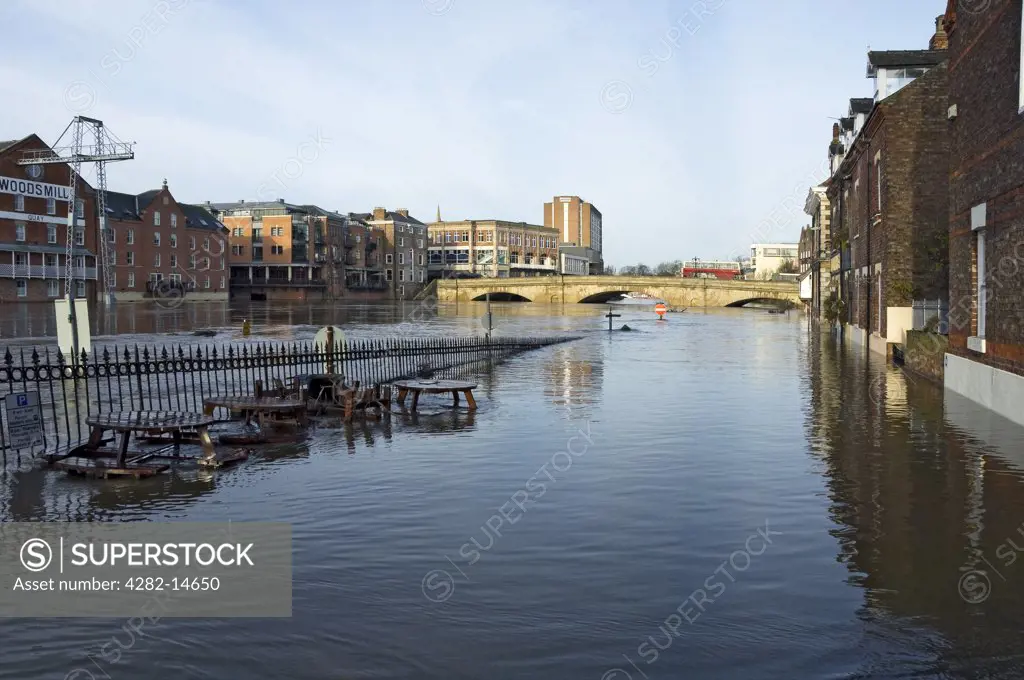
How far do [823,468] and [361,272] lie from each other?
4940 inches

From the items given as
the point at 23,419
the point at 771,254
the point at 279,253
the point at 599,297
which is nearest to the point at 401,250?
the point at 279,253

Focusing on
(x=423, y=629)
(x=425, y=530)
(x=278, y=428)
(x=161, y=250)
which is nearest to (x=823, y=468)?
(x=425, y=530)

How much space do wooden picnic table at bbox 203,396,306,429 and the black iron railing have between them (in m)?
0.56

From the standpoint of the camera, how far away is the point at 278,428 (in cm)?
1526

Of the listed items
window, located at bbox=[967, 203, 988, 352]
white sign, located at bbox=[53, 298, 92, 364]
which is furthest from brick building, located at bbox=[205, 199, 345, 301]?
window, located at bbox=[967, 203, 988, 352]

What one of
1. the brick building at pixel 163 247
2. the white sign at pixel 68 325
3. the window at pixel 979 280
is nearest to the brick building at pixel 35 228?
the brick building at pixel 163 247

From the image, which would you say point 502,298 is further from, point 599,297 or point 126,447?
point 126,447

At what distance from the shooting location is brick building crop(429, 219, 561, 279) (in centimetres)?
15825

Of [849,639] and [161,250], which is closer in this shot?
[849,639]

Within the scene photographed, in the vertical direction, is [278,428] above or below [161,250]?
below

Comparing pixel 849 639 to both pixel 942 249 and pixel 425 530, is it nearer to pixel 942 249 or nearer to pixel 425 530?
pixel 425 530

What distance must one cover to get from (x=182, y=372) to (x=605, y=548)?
14.4m

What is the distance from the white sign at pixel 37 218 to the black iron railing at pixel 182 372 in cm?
4926

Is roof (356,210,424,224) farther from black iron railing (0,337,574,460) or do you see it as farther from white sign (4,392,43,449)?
white sign (4,392,43,449)
